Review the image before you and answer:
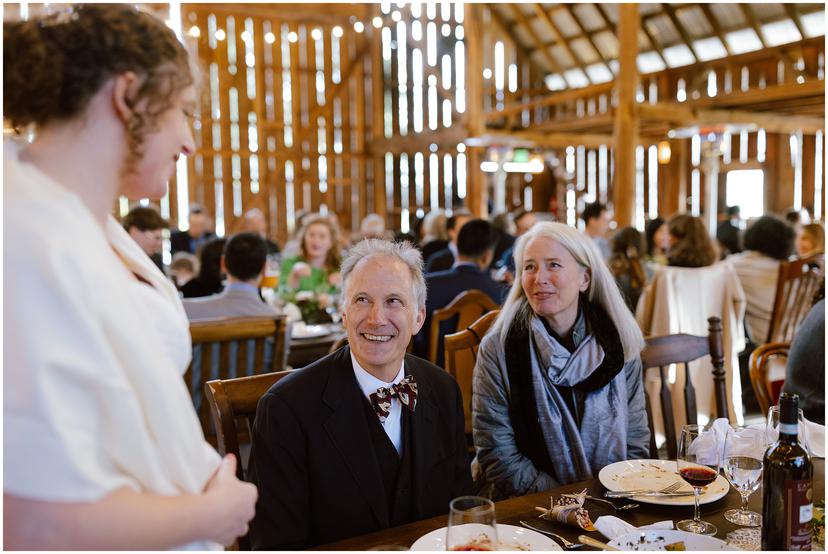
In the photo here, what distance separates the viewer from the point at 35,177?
780 mm

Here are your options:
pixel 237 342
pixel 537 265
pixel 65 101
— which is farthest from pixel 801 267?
pixel 65 101

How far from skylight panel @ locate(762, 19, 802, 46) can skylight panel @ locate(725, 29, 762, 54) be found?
0.18 metres

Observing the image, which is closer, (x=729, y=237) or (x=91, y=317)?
(x=91, y=317)

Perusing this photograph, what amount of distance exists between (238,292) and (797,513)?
2.78 meters

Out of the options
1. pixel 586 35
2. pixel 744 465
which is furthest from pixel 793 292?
pixel 586 35

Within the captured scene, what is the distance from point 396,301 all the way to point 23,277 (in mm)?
1142

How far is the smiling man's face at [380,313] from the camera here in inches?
69.9

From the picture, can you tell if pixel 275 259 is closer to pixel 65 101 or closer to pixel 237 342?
pixel 237 342

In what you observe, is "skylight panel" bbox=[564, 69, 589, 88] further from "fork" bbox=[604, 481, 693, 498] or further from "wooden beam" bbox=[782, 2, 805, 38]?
"fork" bbox=[604, 481, 693, 498]

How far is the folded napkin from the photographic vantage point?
148 cm

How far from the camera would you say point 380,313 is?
178 cm

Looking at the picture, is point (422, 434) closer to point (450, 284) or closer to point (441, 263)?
point (450, 284)

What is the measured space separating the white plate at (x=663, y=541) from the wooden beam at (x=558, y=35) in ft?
42.3

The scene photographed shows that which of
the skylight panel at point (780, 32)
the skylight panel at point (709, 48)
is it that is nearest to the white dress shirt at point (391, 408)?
the skylight panel at point (780, 32)
